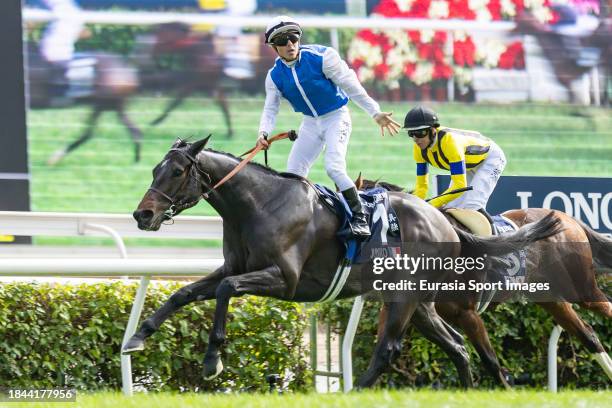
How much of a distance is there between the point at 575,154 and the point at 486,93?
112 centimetres

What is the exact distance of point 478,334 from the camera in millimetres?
6457

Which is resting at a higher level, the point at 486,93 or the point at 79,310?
the point at 486,93

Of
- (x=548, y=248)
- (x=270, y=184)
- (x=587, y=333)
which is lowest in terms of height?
(x=587, y=333)

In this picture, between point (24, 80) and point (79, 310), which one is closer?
point (79, 310)

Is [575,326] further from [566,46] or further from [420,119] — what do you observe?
[566,46]

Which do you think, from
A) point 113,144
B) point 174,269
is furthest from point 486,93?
point 174,269

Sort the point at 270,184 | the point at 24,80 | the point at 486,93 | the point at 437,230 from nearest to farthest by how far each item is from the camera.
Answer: the point at 270,184 < the point at 437,230 < the point at 24,80 < the point at 486,93

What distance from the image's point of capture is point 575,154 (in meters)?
11.6

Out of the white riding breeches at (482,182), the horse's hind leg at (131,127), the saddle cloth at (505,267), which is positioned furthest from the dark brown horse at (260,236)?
the horse's hind leg at (131,127)

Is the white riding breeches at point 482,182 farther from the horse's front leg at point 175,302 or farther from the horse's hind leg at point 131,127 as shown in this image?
the horse's hind leg at point 131,127

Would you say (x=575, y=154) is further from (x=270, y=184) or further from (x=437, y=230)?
(x=270, y=184)

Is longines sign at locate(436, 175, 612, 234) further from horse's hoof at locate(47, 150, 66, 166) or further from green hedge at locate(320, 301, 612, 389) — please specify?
horse's hoof at locate(47, 150, 66, 166)

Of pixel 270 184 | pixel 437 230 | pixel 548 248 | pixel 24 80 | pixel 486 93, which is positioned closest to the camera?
pixel 270 184

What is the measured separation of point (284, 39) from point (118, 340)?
68.9 inches
